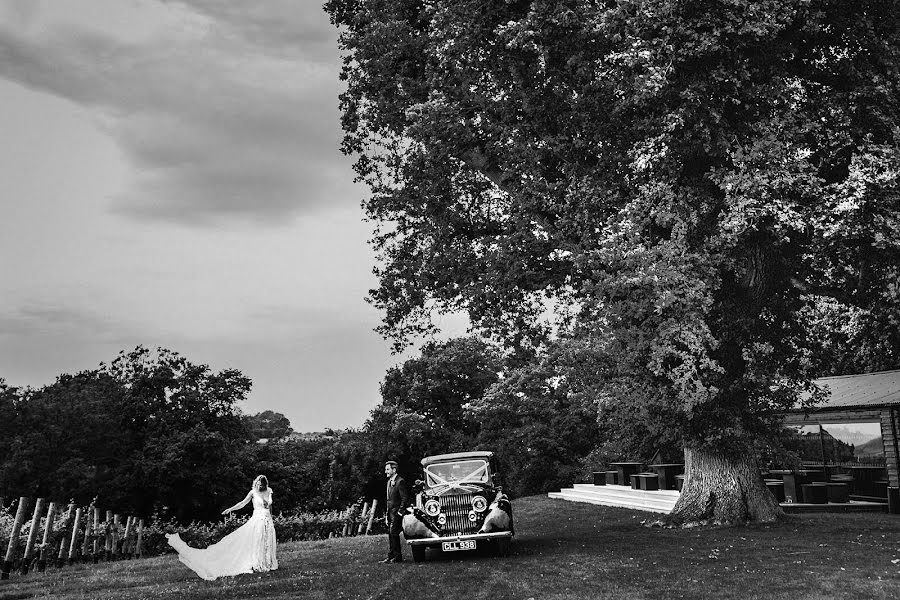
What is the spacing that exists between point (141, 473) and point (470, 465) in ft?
91.4

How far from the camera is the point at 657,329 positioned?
16156 mm

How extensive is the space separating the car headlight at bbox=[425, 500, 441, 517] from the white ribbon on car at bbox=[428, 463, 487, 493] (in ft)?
2.10

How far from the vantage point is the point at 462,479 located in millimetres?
16109

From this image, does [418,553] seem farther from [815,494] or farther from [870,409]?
[870,409]

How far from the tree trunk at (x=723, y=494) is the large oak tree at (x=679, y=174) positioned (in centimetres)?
5

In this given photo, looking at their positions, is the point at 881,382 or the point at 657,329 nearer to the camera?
the point at 657,329

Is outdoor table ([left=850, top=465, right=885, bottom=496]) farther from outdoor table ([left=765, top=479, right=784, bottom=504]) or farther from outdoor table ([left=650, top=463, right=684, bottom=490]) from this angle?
outdoor table ([left=650, top=463, right=684, bottom=490])

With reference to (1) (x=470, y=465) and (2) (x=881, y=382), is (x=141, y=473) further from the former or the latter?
(2) (x=881, y=382)

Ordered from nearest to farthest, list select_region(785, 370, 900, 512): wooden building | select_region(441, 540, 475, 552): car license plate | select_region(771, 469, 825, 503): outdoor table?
select_region(441, 540, 475, 552): car license plate
select_region(785, 370, 900, 512): wooden building
select_region(771, 469, 825, 503): outdoor table

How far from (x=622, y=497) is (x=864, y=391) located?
841 centimetres

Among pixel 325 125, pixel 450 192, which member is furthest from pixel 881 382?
pixel 325 125

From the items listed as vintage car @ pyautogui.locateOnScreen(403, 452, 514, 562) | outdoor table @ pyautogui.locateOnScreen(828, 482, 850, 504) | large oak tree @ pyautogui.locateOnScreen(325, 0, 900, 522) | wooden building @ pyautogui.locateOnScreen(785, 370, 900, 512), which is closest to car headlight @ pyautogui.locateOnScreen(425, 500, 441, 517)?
vintage car @ pyautogui.locateOnScreen(403, 452, 514, 562)

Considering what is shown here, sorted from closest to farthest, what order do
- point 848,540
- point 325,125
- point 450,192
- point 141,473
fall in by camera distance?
point 848,540 → point 450,192 → point 325,125 → point 141,473

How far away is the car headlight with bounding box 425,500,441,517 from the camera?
49.0 feet
